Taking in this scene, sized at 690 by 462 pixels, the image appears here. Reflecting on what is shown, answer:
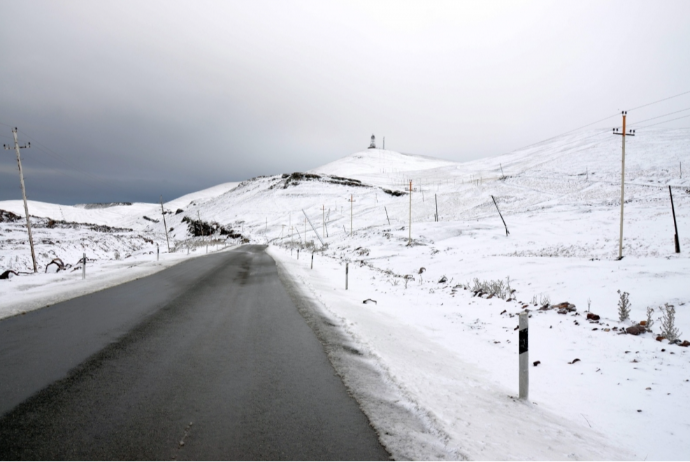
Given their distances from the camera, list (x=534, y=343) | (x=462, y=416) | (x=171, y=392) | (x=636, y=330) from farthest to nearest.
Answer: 1. (x=534, y=343)
2. (x=636, y=330)
3. (x=171, y=392)
4. (x=462, y=416)

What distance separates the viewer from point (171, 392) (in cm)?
421

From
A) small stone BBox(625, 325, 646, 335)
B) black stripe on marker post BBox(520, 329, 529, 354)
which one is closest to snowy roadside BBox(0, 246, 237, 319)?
black stripe on marker post BBox(520, 329, 529, 354)

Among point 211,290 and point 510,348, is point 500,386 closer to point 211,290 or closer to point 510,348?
point 510,348

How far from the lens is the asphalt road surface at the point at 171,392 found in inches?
123

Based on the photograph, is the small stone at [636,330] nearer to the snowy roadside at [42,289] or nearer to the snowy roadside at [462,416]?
the snowy roadside at [462,416]

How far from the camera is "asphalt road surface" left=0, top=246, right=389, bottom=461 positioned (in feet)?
10.2

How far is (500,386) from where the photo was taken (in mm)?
5254

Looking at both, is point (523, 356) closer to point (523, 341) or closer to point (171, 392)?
point (523, 341)

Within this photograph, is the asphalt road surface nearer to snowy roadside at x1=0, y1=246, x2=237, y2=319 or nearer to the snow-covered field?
the snow-covered field

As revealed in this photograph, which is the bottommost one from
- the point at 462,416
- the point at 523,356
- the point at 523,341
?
the point at 462,416

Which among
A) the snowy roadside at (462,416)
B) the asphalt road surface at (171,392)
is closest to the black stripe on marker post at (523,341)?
the snowy roadside at (462,416)

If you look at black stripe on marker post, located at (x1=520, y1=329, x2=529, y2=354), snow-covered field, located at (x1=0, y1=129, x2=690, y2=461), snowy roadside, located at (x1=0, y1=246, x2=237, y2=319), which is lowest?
snow-covered field, located at (x1=0, y1=129, x2=690, y2=461)

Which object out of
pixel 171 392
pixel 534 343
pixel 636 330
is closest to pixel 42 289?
pixel 171 392

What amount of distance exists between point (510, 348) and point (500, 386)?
2340 mm
